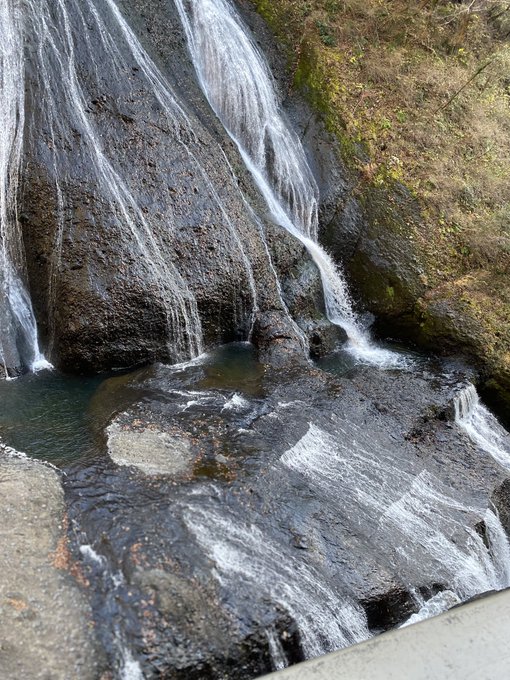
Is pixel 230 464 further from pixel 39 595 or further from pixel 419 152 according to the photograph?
pixel 419 152

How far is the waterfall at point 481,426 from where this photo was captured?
679 centimetres

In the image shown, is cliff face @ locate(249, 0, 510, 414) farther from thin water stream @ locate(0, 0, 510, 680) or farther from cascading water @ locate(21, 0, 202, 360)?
→ cascading water @ locate(21, 0, 202, 360)

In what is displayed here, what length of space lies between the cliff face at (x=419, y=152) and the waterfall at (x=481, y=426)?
0.74m

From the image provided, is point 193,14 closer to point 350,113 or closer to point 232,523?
point 350,113

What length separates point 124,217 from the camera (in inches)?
295

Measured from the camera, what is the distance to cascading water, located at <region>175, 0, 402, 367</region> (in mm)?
9539

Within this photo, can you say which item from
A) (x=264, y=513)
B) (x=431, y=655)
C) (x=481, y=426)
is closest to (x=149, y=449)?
(x=264, y=513)

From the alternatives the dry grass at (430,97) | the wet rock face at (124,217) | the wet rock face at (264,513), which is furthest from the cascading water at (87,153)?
the dry grass at (430,97)

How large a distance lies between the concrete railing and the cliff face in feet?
20.2

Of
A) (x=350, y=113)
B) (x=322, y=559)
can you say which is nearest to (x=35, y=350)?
(x=322, y=559)

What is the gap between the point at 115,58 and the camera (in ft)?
28.1

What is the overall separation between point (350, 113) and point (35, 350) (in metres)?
7.61

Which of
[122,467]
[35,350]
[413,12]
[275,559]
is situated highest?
[413,12]

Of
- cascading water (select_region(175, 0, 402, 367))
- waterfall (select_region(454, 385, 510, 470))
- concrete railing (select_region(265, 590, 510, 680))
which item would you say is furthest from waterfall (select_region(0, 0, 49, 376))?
concrete railing (select_region(265, 590, 510, 680))
